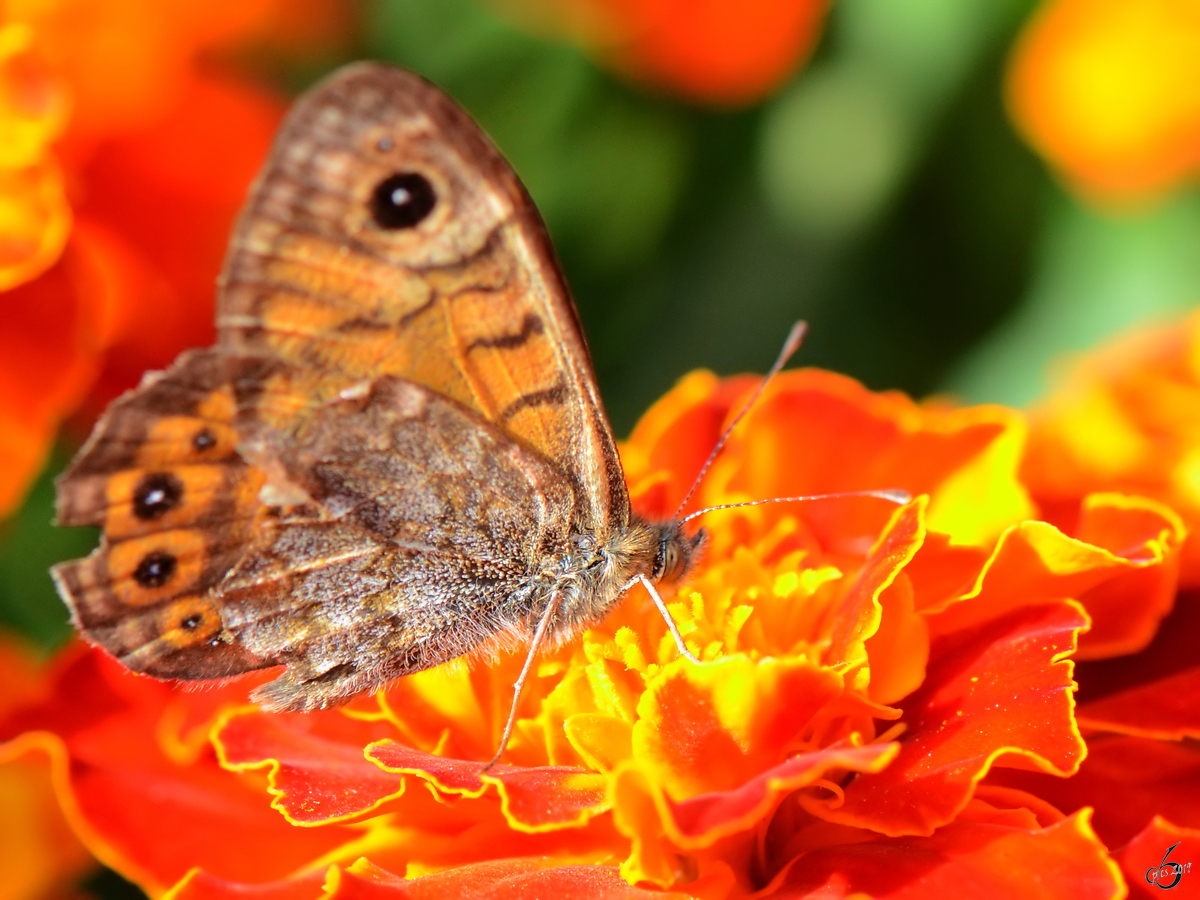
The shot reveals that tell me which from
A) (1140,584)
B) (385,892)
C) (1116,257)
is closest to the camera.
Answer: (385,892)

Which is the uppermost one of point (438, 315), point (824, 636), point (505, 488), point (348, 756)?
point (438, 315)

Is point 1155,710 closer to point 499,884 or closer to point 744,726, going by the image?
point 744,726

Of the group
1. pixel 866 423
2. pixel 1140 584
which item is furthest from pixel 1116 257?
pixel 1140 584

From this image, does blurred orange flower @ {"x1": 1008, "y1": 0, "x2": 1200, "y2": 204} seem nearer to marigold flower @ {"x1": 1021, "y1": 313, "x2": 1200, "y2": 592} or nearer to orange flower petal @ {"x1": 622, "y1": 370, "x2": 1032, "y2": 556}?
marigold flower @ {"x1": 1021, "y1": 313, "x2": 1200, "y2": 592}

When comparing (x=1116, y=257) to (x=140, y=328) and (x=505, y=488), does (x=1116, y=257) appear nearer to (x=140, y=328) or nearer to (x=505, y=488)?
(x=505, y=488)

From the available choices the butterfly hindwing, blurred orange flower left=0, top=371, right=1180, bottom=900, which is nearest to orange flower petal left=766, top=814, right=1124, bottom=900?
blurred orange flower left=0, top=371, right=1180, bottom=900

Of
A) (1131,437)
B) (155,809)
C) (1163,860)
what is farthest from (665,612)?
(1131,437)
